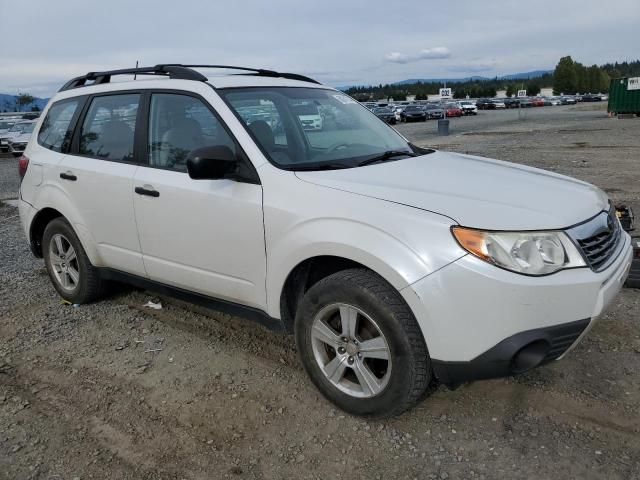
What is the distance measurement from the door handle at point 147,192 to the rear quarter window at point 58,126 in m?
1.21

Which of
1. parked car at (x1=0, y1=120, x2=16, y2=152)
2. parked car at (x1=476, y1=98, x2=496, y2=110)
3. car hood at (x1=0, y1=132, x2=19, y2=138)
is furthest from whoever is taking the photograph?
parked car at (x1=476, y1=98, x2=496, y2=110)

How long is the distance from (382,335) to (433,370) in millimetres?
290

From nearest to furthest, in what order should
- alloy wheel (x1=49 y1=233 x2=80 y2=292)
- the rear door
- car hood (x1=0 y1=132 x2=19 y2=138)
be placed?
the rear door
alloy wheel (x1=49 y1=233 x2=80 y2=292)
car hood (x1=0 y1=132 x2=19 y2=138)

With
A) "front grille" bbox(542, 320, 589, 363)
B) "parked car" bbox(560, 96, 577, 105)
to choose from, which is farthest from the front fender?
"parked car" bbox(560, 96, 577, 105)

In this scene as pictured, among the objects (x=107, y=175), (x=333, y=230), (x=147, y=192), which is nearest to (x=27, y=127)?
(x=107, y=175)

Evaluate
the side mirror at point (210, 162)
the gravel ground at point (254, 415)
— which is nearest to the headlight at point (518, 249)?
the gravel ground at point (254, 415)

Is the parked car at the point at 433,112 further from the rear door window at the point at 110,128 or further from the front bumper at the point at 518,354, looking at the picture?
the front bumper at the point at 518,354

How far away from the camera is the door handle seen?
3.74m

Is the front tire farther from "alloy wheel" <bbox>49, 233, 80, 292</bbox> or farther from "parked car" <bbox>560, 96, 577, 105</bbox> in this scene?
"parked car" <bbox>560, 96, 577, 105</bbox>

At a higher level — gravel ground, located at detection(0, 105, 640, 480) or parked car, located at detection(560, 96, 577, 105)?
parked car, located at detection(560, 96, 577, 105)

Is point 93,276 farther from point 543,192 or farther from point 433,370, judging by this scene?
point 543,192

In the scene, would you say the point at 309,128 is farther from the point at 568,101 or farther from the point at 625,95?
the point at 568,101

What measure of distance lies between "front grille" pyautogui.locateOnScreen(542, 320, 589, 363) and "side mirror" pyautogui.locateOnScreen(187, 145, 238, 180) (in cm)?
189

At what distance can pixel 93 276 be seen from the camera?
4629mm
